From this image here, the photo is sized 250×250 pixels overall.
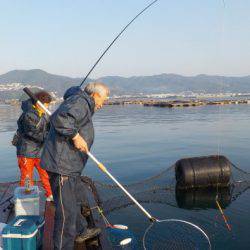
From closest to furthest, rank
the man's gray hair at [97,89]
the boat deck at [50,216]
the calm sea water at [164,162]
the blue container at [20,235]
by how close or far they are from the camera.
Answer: the blue container at [20,235] < the man's gray hair at [97,89] < the boat deck at [50,216] < the calm sea water at [164,162]

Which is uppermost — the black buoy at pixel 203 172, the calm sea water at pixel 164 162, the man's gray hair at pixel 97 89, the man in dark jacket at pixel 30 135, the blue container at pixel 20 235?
the man's gray hair at pixel 97 89

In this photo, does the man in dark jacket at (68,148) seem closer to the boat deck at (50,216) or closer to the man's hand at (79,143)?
the man's hand at (79,143)

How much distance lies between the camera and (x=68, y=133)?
4719 millimetres

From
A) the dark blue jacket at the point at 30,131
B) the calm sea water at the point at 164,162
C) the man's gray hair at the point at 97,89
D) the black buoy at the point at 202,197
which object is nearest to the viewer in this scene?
the man's gray hair at the point at 97,89

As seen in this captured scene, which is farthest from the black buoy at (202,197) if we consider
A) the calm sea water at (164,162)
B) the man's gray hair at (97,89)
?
the man's gray hair at (97,89)

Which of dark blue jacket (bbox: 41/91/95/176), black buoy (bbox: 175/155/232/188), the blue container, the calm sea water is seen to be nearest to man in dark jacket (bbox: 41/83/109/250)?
dark blue jacket (bbox: 41/91/95/176)

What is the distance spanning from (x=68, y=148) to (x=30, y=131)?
308 centimetres

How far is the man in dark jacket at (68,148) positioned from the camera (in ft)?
15.6

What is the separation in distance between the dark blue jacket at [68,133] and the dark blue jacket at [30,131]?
273cm

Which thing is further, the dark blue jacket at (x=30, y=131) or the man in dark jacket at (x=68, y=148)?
the dark blue jacket at (x=30, y=131)

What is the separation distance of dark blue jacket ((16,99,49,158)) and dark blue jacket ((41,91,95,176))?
2.73 m

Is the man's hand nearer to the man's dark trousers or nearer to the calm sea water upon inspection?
the man's dark trousers

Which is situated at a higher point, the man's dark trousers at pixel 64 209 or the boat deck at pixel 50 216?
the man's dark trousers at pixel 64 209

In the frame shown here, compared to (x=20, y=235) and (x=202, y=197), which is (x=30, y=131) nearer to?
(x=20, y=235)
